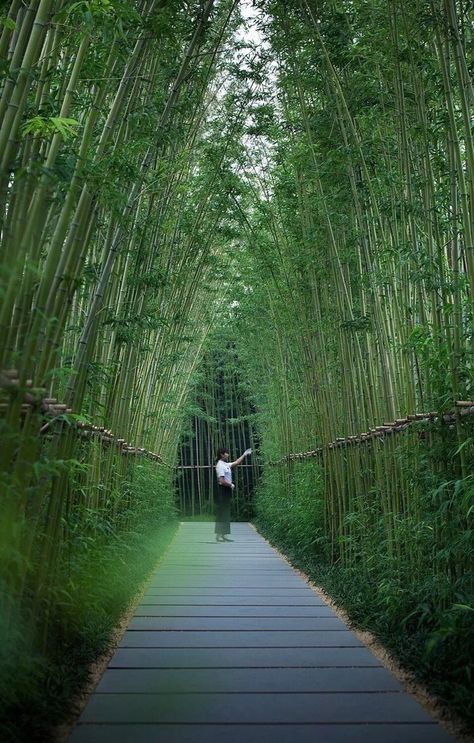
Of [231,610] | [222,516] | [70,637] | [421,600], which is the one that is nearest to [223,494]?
[222,516]

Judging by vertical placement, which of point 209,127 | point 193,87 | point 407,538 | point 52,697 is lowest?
point 52,697

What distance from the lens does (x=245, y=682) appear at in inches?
100

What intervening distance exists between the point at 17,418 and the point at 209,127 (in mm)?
5158

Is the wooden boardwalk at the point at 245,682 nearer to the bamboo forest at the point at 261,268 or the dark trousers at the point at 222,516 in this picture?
the bamboo forest at the point at 261,268

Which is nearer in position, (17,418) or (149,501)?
(17,418)

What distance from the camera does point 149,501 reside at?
6.54m

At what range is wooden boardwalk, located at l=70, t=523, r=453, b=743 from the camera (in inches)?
80.9

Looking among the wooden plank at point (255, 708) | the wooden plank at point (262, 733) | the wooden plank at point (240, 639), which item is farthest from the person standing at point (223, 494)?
the wooden plank at point (262, 733)

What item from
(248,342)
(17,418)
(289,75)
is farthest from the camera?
(248,342)

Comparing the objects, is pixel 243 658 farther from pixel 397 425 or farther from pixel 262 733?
pixel 397 425

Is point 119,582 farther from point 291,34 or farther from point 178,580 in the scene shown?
point 291,34

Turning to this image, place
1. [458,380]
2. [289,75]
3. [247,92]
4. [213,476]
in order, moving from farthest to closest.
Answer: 1. [213,476]
2. [247,92]
3. [289,75]
4. [458,380]

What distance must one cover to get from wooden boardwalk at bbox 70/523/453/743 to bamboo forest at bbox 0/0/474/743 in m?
0.07

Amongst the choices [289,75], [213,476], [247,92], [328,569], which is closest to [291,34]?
[289,75]
